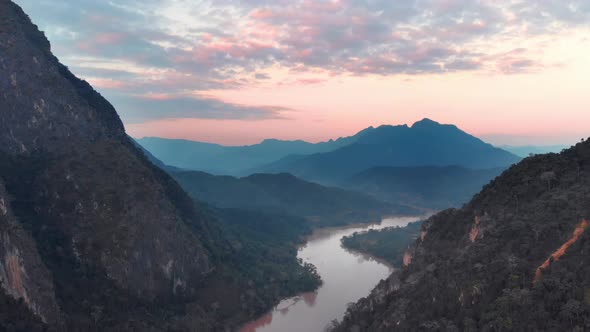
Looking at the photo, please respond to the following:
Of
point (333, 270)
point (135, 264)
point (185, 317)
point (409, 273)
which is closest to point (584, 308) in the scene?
point (409, 273)

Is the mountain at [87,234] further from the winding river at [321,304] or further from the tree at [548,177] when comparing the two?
the tree at [548,177]

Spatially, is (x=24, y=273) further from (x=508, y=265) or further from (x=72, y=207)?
(x=508, y=265)

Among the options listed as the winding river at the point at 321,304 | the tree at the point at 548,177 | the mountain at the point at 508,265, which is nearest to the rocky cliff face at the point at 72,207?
the winding river at the point at 321,304

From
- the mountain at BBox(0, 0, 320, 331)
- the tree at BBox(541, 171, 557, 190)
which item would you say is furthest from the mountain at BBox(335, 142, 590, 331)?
the mountain at BBox(0, 0, 320, 331)

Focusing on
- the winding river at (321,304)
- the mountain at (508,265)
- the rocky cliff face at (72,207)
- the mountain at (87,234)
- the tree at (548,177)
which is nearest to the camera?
the mountain at (508,265)

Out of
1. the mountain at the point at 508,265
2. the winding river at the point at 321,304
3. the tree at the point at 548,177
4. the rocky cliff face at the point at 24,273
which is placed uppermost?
the tree at the point at 548,177

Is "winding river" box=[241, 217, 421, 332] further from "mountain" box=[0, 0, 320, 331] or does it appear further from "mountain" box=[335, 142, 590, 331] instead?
"mountain" box=[335, 142, 590, 331]

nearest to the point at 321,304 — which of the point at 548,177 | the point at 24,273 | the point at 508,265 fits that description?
the point at 548,177
